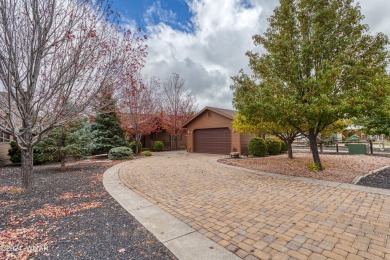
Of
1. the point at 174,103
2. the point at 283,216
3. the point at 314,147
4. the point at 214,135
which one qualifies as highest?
the point at 174,103

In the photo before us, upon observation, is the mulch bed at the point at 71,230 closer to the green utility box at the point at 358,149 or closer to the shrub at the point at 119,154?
the shrub at the point at 119,154

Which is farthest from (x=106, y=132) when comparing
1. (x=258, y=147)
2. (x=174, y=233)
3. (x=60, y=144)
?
(x=174, y=233)

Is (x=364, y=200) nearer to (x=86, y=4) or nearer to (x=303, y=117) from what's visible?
(x=303, y=117)

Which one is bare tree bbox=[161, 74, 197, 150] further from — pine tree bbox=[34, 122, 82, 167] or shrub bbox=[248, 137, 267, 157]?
pine tree bbox=[34, 122, 82, 167]

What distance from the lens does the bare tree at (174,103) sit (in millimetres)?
25234

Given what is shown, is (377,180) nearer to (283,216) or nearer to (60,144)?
(283,216)

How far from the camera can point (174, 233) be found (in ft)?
10.8

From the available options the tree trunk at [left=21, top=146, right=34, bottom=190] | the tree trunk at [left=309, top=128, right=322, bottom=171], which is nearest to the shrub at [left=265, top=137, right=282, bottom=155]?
the tree trunk at [left=309, top=128, right=322, bottom=171]

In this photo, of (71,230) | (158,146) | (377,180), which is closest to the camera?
(71,230)

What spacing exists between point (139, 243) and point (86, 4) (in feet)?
20.1

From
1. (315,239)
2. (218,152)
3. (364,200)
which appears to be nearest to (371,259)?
(315,239)

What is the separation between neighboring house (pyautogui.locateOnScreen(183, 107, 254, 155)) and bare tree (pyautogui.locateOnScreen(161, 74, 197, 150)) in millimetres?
4264

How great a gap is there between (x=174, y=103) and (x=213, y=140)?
9.91 metres

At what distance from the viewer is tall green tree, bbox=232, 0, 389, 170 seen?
676 centimetres
